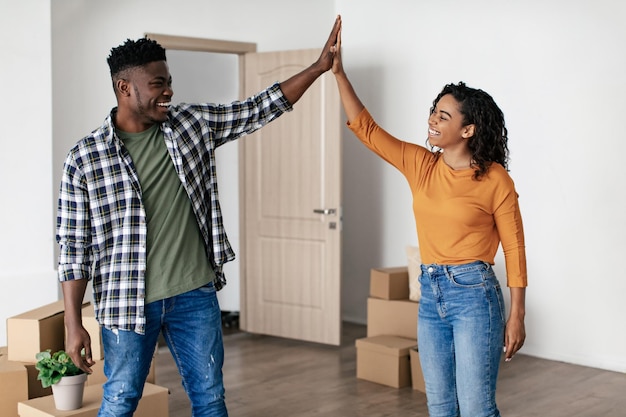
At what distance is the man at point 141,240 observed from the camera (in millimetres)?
2389

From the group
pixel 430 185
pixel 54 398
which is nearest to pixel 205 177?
pixel 430 185

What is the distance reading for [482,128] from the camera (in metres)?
2.49

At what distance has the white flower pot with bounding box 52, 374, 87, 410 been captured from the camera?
323cm

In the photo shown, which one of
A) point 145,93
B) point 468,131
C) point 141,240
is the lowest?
point 141,240

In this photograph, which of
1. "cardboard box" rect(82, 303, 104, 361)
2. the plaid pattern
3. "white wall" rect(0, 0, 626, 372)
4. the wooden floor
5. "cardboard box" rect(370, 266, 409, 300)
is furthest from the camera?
"cardboard box" rect(370, 266, 409, 300)

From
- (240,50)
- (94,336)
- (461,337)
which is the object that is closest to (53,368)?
(94,336)

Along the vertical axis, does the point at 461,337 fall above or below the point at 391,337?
above

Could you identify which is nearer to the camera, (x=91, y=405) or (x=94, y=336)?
(x=91, y=405)

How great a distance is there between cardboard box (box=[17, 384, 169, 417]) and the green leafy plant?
119 mm

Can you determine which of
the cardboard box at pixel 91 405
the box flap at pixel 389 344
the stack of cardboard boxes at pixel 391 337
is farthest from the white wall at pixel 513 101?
the cardboard box at pixel 91 405

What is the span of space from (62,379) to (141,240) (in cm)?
111

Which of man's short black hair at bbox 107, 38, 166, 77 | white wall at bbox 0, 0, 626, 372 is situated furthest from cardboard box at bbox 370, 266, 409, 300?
man's short black hair at bbox 107, 38, 166, 77

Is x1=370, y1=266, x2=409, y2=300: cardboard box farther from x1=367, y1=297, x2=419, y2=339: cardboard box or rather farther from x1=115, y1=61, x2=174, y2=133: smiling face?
x1=115, y1=61, x2=174, y2=133: smiling face

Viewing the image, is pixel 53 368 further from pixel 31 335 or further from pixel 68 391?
pixel 31 335
